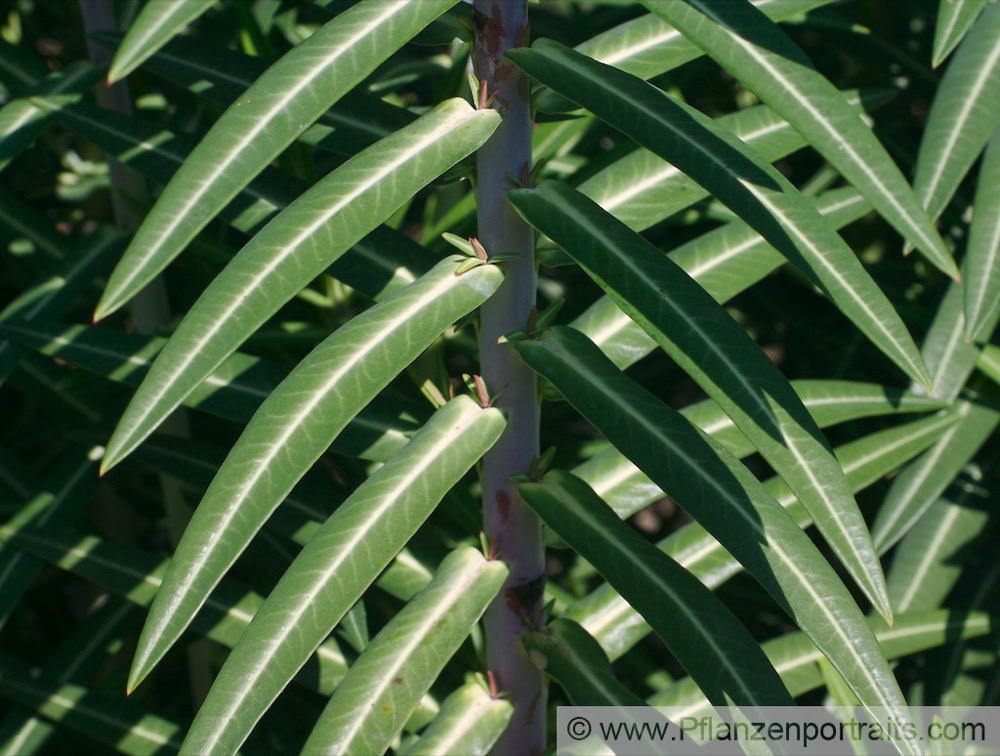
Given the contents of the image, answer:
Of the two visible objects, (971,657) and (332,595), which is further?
(971,657)

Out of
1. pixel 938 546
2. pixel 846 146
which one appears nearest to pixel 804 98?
pixel 846 146

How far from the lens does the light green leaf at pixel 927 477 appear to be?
991mm

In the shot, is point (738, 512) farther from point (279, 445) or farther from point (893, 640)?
point (893, 640)

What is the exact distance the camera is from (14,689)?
0.96m

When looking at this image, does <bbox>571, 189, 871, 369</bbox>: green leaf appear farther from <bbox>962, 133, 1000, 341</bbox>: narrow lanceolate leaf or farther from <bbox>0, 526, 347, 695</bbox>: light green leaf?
<bbox>0, 526, 347, 695</bbox>: light green leaf

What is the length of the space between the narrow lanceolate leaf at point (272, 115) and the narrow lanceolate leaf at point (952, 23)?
364 mm

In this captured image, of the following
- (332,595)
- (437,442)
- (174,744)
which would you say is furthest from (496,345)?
(174,744)

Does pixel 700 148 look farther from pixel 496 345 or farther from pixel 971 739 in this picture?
pixel 971 739

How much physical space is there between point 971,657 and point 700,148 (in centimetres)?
80

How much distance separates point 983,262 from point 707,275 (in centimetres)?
20

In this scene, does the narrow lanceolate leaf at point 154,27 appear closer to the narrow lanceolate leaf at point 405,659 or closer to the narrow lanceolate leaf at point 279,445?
the narrow lanceolate leaf at point 279,445

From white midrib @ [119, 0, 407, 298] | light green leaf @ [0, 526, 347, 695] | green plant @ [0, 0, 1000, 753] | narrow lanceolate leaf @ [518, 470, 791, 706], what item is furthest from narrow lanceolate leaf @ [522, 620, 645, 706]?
white midrib @ [119, 0, 407, 298]

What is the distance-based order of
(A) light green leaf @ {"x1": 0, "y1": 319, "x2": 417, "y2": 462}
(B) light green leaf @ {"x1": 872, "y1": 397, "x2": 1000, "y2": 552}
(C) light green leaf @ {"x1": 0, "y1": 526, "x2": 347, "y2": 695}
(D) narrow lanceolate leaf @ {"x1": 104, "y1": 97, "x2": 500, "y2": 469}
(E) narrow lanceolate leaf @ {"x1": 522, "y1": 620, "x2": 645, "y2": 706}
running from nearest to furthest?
(D) narrow lanceolate leaf @ {"x1": 104, "y1": 97, "x2": 500, "y2": 469}, (E) narrow lanceolate leaf @ {"x1": 522, "y1": 620, "x2": 645, "y2": 706}, (A) light green leaf @ {"x1": 0, "y1": 319, "x2": 417, "y2": 462}, (C) light green leaf @ {"x1": 0, "y1": 526, "x2": 347, "y2": 695}, (B) light green leaf @ {"x1": 872, "y1": 397, "x2": 1000, "y2": 552}

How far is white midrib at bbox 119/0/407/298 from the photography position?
530 millimetres
